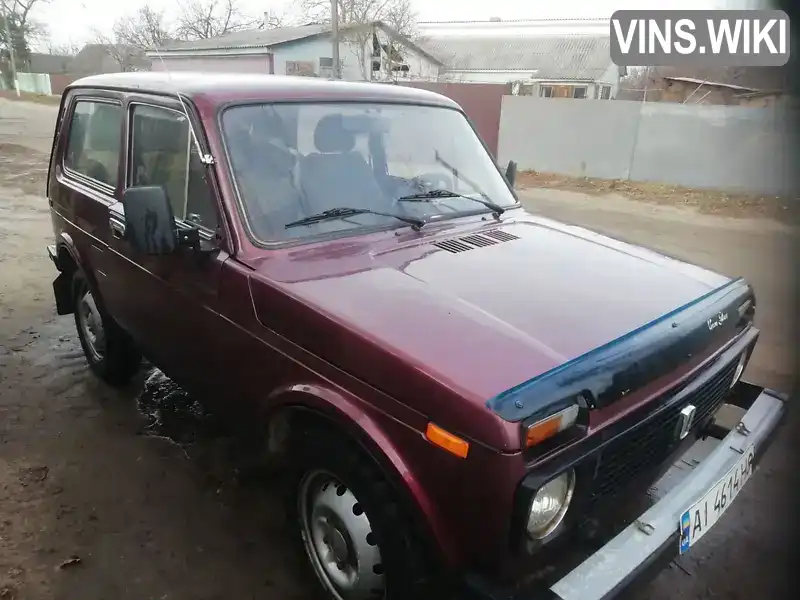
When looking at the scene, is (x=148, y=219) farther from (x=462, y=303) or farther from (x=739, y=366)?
(x=739, y=366)

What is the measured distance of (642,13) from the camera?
9.63 m

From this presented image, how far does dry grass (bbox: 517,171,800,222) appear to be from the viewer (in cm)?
1124

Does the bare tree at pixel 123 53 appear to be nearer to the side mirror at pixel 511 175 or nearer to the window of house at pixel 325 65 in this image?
the window of house at pixel 325 65

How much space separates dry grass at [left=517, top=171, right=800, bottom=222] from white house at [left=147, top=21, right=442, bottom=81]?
46.1 feet

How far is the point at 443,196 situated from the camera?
10.6ft

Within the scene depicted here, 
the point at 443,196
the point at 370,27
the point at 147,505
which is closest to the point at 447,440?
the point at 443,196

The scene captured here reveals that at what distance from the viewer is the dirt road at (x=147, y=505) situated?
2.78m

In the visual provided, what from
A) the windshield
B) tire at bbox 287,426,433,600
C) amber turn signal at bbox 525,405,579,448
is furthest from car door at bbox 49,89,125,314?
amber turn signal at bbox 525,405,579,448

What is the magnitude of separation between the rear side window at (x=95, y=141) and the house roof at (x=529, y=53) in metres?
38.4

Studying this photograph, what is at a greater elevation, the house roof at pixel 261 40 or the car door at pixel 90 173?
the house roof at pixel 261 40

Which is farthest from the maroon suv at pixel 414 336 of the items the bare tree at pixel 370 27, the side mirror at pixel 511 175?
the bare tree at pixel 370 27

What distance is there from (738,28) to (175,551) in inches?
263

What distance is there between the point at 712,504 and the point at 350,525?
4.37 ft

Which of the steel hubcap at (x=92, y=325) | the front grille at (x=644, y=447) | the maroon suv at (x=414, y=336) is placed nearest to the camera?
the maroon suv at (x=414, y=336)
